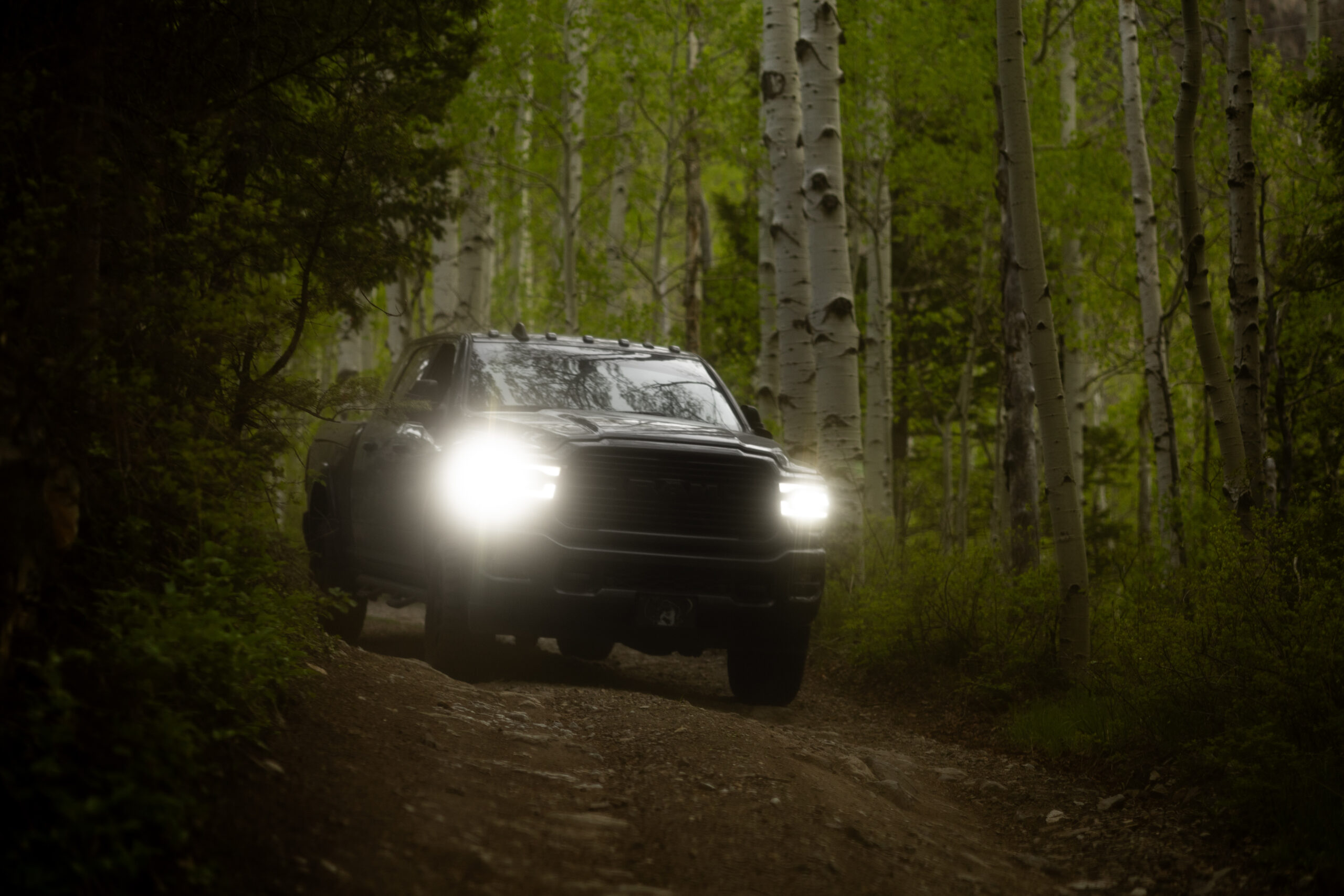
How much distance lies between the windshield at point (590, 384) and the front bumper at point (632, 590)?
4.02ft

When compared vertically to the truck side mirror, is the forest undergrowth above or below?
below

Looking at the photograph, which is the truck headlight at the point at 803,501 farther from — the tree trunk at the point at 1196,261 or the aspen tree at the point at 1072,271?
the aspen tree at the point at 1072,271

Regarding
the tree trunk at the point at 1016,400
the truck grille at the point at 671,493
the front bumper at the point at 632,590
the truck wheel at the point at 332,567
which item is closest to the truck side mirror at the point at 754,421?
the truck grille at the point at 671,493

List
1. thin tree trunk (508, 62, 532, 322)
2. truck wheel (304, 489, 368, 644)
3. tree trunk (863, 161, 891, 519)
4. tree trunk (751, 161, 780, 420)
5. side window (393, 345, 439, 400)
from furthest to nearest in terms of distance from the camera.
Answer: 1. thin tree trunk (508, 62, 532, 322)
2. tree trunk (863, 161, 891, 519)
3. tree trunk (751, 161, 780, 420)
4. truck wheel (304, 489, 368, 644)
5. side window (393, 345, 439, 400)

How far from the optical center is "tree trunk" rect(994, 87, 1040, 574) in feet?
39.9

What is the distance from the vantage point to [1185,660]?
628 centimetres

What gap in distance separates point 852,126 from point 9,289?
63.1 feet

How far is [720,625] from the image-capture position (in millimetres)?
7043

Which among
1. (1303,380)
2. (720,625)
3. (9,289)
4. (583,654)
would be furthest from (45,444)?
(1303,380)

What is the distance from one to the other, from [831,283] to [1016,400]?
2.69 metres

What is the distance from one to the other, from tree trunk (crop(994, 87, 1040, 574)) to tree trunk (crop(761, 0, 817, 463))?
2145 millimetres

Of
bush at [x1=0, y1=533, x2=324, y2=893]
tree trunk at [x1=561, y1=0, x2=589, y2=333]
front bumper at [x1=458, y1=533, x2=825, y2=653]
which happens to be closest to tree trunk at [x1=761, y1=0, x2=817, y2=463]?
front bumper at [x1=458, y1=533, x2=825, y2=653]

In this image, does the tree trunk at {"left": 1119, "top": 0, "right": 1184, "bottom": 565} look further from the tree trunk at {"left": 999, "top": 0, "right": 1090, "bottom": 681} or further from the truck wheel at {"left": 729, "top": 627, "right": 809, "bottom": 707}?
the truck wheel at {"left": 729, "top": 627, "right": 809, "bottom": 707}

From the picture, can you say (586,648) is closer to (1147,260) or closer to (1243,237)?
(1243,237)
